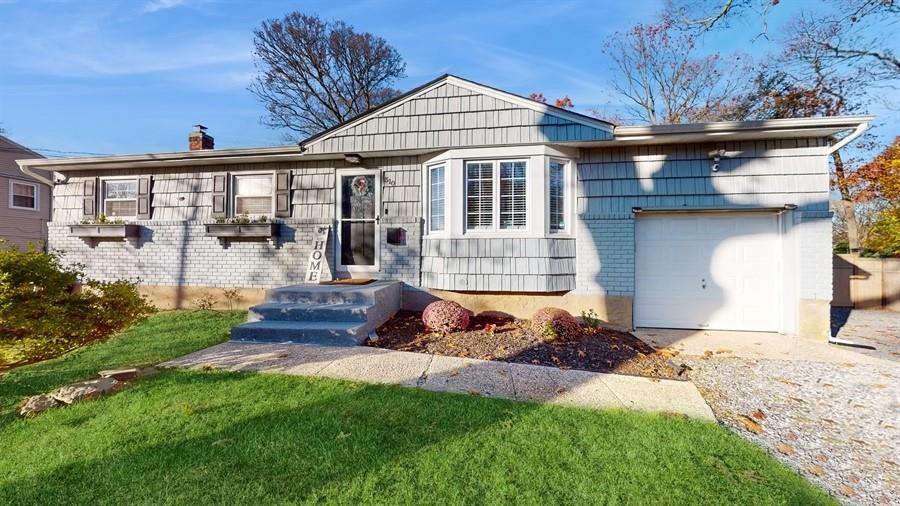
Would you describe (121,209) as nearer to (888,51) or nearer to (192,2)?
(192,2)

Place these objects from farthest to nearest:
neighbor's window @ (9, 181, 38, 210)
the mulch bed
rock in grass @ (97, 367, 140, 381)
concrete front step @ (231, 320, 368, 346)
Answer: neighbor's window @ (9, 181, 38, 210), concrete front step @ (231, 320, 368, 346), the mulch bed, rock in grass @ (97, 367, 140, 381)

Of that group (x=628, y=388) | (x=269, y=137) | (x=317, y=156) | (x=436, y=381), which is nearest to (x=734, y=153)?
(x=628, y=388)

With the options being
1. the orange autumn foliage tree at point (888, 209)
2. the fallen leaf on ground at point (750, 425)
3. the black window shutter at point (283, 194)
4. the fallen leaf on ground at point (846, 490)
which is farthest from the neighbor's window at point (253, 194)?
the orange autumn foliage tree at point (888, 209)

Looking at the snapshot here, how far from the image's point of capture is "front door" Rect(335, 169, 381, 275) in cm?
740

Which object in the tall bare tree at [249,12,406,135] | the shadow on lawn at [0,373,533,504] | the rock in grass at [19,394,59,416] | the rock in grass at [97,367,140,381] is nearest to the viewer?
the shadow on lawn at [0,373,533,504]

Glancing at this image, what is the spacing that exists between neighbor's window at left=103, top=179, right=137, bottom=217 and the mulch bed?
6867 millimetres

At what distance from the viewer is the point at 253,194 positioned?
26.0 ft

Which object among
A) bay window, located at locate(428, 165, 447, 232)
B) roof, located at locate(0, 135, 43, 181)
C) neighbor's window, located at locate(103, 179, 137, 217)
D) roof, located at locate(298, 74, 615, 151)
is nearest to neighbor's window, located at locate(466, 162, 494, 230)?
bay window, located at locate(428, 165, 447, 232)

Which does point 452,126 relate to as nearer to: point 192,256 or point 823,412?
point 823,412

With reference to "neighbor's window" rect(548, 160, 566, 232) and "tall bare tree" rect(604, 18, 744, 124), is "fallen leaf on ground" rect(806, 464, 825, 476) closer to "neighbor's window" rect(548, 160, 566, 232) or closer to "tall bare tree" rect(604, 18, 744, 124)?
"neighbor's window" rect(548, 160, 566, 232)

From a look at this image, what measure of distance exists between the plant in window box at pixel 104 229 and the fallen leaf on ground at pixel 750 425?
34.9 feet

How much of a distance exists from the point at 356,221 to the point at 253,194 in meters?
2.43

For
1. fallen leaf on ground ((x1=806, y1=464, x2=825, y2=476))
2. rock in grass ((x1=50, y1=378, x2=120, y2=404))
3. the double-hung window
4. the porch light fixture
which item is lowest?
fallen leaf on ground ((x1=806, y1=464, x2=825, y2=476))

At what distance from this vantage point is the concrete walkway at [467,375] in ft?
11.4
